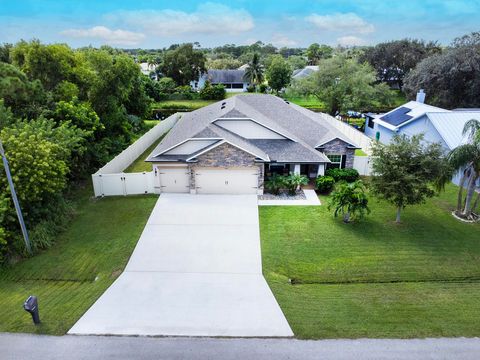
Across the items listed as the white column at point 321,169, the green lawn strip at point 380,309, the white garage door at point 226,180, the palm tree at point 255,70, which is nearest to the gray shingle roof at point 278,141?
the white column at point 321,169

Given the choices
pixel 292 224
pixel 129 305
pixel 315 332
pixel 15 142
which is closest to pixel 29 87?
pixel 15 142

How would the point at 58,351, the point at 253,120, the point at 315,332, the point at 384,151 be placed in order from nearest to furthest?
the point at 58,351, the point at 315,332, the point at 384,151, the point at 253,120

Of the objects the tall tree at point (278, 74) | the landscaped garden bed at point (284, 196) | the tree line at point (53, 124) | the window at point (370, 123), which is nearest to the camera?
the tree line at point (53, 124)

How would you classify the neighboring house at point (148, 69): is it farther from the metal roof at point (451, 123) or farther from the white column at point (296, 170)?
the metal roof at point (451, 123)

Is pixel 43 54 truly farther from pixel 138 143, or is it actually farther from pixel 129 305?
pixel 129 305

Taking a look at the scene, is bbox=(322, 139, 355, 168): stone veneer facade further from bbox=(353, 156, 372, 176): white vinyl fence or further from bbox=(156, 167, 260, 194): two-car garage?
bbox=(156, 167, 260, 194): two-car garage
